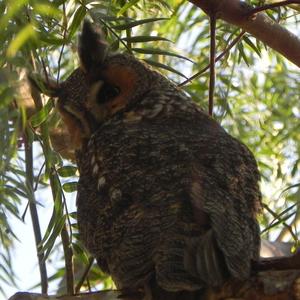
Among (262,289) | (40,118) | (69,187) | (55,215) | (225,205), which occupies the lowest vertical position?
(262,289)

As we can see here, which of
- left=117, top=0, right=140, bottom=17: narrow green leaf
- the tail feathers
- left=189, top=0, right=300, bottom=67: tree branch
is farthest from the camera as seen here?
left=117, top=0, right=140, bottom=17: narrow green leaf

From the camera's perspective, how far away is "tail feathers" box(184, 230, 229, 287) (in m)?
2.07

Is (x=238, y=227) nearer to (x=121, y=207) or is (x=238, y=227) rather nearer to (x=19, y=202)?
(x=121, y=207)

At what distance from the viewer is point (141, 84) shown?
303 cm

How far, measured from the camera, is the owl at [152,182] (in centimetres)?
217

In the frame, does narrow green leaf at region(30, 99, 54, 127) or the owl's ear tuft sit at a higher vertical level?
the owl's ear tuft

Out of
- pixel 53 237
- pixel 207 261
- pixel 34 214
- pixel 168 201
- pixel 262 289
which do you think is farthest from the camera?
pixel 34 214

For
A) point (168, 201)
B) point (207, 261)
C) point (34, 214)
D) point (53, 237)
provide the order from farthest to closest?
point (34, 214), point (53, 237), point (168, 201), point (207, 261)

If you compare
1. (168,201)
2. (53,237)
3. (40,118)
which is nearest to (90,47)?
(40,118)

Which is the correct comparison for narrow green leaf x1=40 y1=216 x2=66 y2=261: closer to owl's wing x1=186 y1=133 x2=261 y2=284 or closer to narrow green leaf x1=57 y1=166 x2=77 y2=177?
narrow green leaf x1=57 y1=166 x2=77 y2=177

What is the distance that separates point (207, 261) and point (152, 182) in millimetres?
374

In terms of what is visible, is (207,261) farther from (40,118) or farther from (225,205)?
(40,118)

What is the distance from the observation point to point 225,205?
231cm

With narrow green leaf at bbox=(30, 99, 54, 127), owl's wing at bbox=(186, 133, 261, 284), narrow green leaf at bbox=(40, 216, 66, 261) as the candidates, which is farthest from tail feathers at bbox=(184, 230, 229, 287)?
narrow green leaf at bbox=(30, 99, 54, 127)
